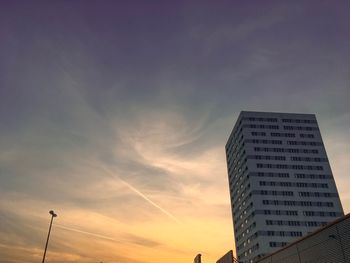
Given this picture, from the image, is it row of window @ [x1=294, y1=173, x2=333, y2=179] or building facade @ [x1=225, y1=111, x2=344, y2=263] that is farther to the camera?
row of window @ [x1=294, y1=173, x2=333, y2=179]

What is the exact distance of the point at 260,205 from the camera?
138875mm

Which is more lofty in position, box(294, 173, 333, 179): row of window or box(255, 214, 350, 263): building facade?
box(294, 173, 333, 179): row of window

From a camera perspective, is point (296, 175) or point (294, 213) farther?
point (296, 175)

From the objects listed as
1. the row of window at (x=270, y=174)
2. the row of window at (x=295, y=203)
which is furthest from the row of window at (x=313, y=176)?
the row of window at (x=295, y=203)

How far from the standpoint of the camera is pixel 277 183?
14512 cm

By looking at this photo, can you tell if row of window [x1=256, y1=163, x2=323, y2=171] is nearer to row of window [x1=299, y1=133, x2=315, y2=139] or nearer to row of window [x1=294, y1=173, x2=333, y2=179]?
row of window [x1=294, y1=173, x2=333, y2=179]

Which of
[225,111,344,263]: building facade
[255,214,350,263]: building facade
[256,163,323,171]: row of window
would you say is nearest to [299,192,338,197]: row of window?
[225,111,344,263]: building facade

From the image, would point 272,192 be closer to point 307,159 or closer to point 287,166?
point 287,166

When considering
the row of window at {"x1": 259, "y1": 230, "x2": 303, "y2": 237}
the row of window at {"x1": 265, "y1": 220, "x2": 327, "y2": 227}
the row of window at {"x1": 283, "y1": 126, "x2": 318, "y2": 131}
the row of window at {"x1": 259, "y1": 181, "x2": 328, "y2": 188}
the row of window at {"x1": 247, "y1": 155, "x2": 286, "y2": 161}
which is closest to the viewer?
the row of window at {"x1": 259, "y1": 230, "x2": 303, "y2": 237}

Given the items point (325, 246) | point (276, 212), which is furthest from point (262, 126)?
point (325, 246)

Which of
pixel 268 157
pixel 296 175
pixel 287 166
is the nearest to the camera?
pixel 296 175

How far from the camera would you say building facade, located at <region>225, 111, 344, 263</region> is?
135 m

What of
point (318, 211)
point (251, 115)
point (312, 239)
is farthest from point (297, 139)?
point (312, 239)

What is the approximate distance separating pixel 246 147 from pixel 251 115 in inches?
770
